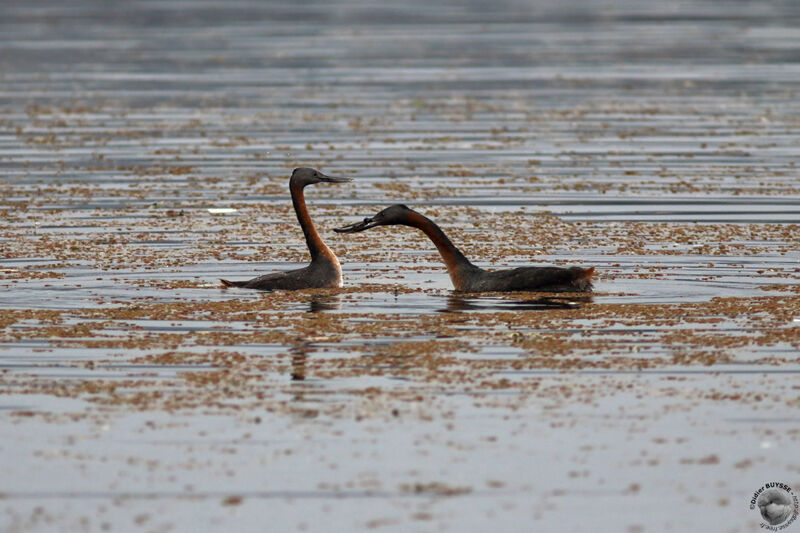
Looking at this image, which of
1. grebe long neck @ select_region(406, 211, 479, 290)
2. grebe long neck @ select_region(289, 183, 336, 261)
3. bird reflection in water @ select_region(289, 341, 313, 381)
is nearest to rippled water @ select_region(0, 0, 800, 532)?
bird reflection in water @ select_region(289, 341, 313, 381)

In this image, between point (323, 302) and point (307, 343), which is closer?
point (307, 343)

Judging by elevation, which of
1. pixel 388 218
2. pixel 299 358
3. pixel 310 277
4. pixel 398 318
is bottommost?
pixel 299 358

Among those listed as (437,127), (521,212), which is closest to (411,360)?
(521,212)

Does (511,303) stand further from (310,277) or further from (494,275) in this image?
(310,277)

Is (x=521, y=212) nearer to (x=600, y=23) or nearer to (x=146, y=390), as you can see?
(x=146, y=390)

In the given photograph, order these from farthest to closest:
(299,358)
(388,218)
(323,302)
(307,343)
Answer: (388,218)
(323,302)
(307,343)
(299,358)

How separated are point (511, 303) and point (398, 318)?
4.72 feet

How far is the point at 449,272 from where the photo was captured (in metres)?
16.8

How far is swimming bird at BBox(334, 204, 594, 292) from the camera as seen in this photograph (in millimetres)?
16062

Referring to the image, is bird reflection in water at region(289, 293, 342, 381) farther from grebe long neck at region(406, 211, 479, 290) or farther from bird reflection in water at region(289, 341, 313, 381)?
grebe long neck at region(406, 211, 479, 290)

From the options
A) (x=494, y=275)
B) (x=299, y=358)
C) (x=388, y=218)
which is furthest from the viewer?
(x=388, y=218)

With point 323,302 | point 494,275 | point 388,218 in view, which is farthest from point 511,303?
point 388,218

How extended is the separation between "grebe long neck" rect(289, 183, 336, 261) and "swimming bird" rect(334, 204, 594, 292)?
72cm

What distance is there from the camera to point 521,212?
22656mm
